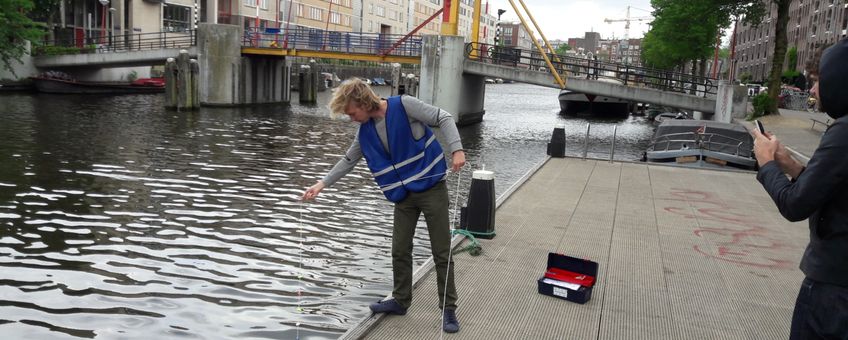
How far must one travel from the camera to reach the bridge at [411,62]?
34.8 meters

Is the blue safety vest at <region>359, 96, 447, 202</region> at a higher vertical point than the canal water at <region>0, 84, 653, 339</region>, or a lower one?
higher

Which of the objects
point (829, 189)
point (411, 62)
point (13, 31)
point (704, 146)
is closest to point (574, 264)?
point (829, 189)

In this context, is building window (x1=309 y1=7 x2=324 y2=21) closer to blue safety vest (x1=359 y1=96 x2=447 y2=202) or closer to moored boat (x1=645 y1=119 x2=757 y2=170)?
moored boat (x1=645 y1=119 x2=757 y2=170)

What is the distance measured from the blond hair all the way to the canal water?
109 inches

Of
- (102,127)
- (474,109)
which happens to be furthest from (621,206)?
(474,109)

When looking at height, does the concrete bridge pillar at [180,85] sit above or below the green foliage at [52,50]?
below

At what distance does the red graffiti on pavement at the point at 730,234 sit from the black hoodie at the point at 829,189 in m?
5.75

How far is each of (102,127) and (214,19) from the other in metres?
44.3

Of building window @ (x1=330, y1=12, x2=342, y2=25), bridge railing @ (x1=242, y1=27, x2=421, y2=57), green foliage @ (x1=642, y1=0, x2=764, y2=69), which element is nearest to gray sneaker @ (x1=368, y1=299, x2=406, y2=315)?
→ green foliage @ (x1=642, y1=0, x2=764, y2=69)

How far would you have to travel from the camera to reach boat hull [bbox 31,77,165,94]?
41.8 m

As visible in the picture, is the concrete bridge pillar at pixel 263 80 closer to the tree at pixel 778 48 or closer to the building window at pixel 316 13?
the tree at pixel 778 48

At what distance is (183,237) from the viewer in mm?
11000

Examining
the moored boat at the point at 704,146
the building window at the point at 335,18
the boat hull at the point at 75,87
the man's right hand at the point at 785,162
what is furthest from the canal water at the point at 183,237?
the building window at the point at 335,18

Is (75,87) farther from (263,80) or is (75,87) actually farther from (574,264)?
(574,264)
